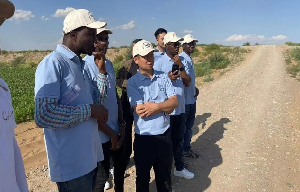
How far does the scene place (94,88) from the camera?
2.46 metres

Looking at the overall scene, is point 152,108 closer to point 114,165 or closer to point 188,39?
point 114,165

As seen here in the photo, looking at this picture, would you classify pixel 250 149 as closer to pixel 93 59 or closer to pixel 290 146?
pixel 290 146

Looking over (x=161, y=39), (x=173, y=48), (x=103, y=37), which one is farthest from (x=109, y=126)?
(x=161, y=39)

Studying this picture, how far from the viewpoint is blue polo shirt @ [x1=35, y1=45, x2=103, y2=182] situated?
1734 mm

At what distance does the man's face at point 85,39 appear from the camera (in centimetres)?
197

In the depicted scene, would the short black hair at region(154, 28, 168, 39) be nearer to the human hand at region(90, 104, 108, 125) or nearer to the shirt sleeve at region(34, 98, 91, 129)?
the human hand at region(90, 104, 108, 125)

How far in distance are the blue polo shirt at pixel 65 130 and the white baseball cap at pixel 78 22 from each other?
0.53 ft

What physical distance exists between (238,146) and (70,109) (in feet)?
13.7

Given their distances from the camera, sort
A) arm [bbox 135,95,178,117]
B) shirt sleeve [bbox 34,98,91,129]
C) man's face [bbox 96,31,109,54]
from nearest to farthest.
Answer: shirt sleeve [bbox 34,98,91,129] < man's face [bbox 96,31,109,54] < arm [bbox 135,95,178,117]

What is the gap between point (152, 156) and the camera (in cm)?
286

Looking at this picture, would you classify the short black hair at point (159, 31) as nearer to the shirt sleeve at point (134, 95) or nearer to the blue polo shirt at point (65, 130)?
the shirt sleeve at point (134, 95)

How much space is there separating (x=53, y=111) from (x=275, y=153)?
4420mm

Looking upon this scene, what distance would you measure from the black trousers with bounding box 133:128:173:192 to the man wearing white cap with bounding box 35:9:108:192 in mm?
866

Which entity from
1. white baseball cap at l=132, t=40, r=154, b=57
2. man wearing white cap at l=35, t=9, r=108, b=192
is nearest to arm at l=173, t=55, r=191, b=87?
white baseball cap at l=132, t=40, r=154, b=57
